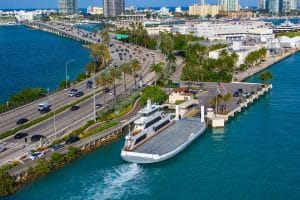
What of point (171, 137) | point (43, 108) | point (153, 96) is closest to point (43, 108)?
point (43, 108)

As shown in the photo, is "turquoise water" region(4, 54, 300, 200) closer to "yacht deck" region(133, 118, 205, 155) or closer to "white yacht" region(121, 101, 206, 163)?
"white yacht" region(121, 101, 206, 163)

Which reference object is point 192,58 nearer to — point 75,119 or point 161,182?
point 75,119

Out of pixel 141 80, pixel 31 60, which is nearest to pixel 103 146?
pixel 141 80

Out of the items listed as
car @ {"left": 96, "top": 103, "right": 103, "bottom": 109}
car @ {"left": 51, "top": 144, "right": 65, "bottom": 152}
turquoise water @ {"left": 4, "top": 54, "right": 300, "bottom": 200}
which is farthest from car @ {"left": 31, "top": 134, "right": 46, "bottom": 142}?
car @ {"left": 96, "top": 103, "right": 103, "bottom": 109}

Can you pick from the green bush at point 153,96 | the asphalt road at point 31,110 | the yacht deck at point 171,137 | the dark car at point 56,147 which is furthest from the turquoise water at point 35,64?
the yacht deck at point 171,137

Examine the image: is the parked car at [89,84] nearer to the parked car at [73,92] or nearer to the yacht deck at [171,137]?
the parked car at [73,92]
